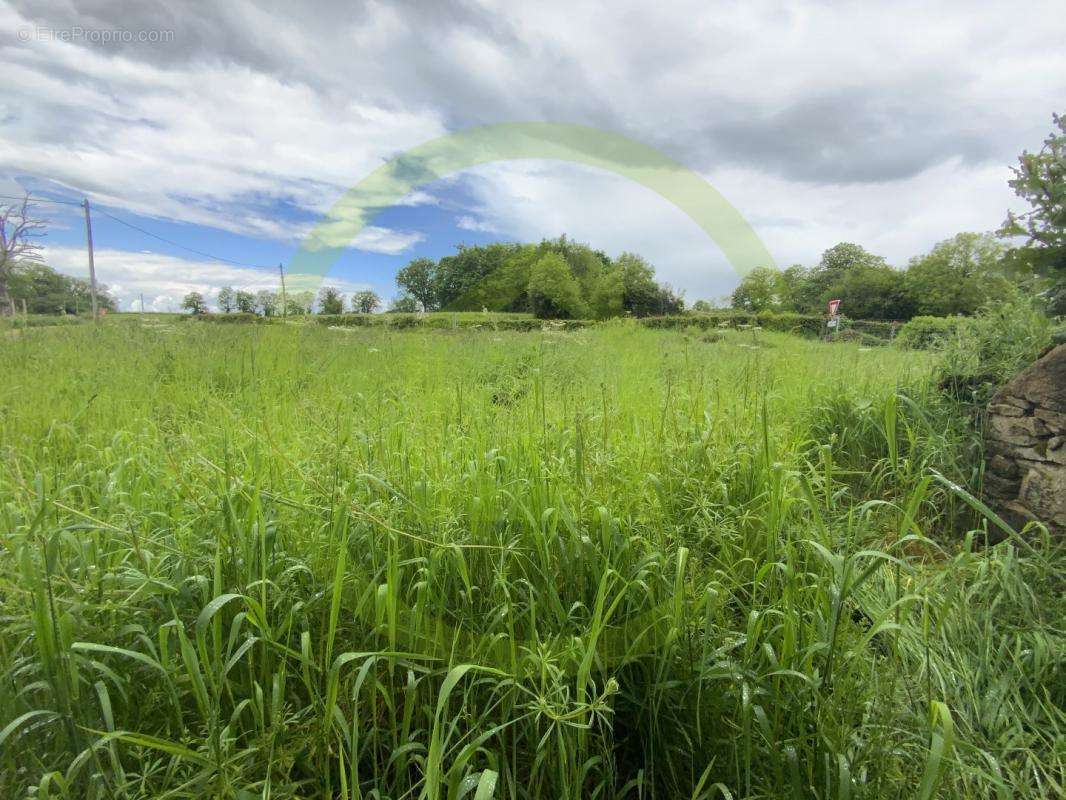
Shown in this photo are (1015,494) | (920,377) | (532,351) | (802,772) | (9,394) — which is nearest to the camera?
(802,772)

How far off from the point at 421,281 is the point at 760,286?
2.21 m

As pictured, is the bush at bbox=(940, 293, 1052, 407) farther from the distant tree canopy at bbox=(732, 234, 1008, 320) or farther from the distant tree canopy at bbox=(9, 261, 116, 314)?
the distant tree canopy at bbox=(9, 261, 116, 314)

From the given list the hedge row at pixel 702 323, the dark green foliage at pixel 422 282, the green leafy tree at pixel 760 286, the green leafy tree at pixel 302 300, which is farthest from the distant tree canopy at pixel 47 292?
the green leafy tree at pixel 760 286

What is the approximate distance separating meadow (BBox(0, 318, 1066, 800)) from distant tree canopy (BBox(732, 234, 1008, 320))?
0.90 meters

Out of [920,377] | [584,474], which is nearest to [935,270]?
[920,377]

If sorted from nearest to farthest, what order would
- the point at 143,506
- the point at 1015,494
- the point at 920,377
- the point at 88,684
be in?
the point at 88,684 < the point at 143,506 < the point at 1015,494 < the point at 920,377

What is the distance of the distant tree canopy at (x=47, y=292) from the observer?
7.97 metres

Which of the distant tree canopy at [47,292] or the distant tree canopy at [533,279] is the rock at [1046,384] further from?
the distant tree canopy at [47,292]

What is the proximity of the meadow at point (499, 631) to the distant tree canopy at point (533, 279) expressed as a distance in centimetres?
105

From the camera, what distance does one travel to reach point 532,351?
6.23 meters

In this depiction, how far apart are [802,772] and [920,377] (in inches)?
158

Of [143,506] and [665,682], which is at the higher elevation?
[143,506]

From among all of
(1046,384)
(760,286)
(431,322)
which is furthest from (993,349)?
(431,322)

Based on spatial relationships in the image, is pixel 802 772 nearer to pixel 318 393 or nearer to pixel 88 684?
pixel 88 684
